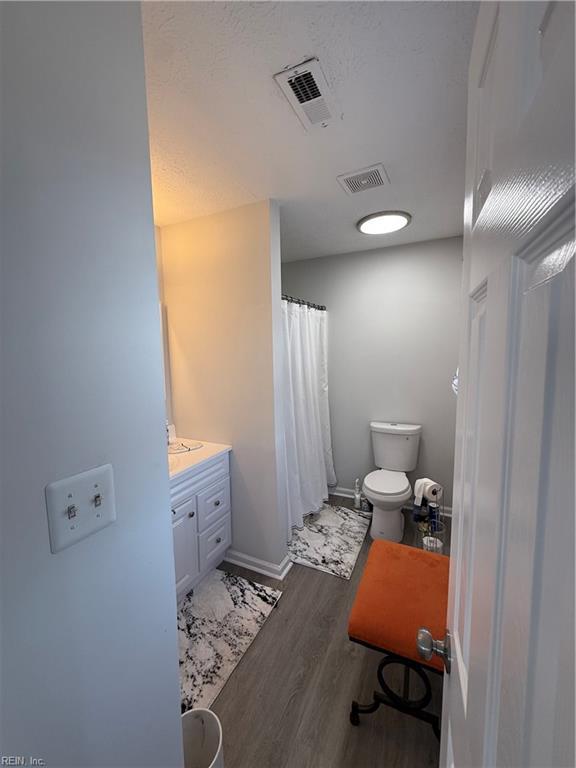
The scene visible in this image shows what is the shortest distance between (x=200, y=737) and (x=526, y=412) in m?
1.52

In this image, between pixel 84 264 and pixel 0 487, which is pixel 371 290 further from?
pixel 0 487

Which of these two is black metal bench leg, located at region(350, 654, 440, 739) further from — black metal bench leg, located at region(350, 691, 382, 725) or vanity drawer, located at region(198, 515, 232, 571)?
vanity drawer, located at region(198, 515, 232, 571)

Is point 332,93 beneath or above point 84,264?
above

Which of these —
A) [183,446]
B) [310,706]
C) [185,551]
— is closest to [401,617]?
[310,706]

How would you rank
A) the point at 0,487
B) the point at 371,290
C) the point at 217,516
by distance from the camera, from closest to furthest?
1. the point at 0,487
2. the point at 217,516
3. the point at 371,290

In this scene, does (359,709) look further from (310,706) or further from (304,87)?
(304,87)

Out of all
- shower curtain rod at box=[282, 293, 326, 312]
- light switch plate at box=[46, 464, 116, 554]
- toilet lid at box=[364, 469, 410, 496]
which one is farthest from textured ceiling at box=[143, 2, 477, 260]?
toilet lid at box=[364, 469, 410, 496]

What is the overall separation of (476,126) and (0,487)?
1131 mm

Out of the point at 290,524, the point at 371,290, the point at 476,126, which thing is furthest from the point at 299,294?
the point at 476,126

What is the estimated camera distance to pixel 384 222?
2043mm

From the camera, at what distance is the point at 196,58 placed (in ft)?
3.10

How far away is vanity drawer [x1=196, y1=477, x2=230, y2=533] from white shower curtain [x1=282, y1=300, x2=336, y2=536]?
1.47 ft

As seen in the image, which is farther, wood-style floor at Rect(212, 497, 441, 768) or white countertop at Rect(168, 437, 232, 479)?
white countertop at Rect(168, 437, 232, 479)

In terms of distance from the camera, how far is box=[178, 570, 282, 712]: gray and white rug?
1365 mm
